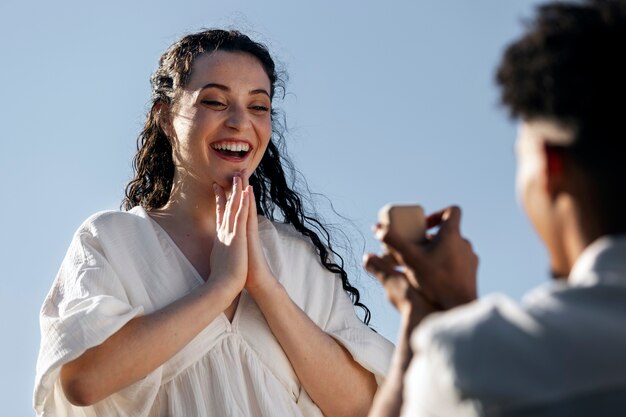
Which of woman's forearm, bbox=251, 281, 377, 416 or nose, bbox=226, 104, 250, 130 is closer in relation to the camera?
woman's forearm, bbox=251, 281, 377, 416

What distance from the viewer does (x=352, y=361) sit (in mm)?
3975

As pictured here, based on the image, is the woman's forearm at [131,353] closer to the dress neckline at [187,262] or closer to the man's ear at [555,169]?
the dress neckline at [187,262]

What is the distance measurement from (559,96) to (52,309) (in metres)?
2.48

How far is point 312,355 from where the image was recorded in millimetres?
3848

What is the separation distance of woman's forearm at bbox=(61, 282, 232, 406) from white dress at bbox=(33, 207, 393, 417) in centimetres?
4

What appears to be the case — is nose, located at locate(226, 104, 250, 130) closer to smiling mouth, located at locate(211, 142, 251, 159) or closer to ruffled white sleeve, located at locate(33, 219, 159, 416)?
smiling mouth, located at locate(211, 142, 251, 159)

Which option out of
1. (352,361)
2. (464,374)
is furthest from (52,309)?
(464,374)

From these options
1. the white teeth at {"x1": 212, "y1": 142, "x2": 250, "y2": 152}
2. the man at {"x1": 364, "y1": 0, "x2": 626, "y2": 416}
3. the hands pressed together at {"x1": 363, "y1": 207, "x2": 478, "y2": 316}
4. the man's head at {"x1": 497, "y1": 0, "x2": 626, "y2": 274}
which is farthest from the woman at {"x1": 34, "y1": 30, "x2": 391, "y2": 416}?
the man's head at {"x1": 497, "y1": 0, "x2": 626, "y2": 274}

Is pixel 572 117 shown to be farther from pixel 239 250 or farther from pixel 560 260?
pixel 239 250

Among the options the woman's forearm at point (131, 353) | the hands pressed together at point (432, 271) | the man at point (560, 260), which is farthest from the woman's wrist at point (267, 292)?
the man at point (560, 260)

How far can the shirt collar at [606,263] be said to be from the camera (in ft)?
5.41

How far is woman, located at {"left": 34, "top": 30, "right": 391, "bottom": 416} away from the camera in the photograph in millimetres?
3611

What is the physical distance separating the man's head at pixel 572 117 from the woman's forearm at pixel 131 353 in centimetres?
202

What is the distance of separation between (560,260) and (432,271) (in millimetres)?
355
